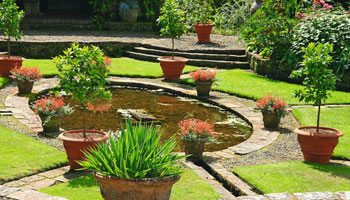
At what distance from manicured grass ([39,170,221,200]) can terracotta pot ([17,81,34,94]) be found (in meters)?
→ 6.04

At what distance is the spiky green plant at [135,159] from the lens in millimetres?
6133

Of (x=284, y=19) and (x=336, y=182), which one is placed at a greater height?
(x=284, y=19)

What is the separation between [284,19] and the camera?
55.1 ft

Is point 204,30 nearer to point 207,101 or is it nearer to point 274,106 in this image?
point 207,101

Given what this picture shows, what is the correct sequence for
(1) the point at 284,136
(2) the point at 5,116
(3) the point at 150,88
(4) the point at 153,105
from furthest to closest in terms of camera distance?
(3) the point at 150,88 → (4) the point at 153,105 → (2) the point at 5,116 → (1) the point at 284,136

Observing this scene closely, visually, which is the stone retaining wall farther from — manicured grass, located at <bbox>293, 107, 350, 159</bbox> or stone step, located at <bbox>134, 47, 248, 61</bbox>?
manicured grass, located at <bbox>293, 107, 350, 159</bbox>

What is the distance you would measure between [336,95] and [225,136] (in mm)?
4245

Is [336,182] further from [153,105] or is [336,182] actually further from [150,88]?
Result: [150,88]

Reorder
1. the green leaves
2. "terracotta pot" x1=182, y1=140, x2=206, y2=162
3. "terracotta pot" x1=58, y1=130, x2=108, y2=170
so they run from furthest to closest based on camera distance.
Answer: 1. the green leaves
2. "terracotta pot" x1=182, y1=140, x2=206, y2=162
3. "terracotta pot" x1=58, y1=130, x2=108, y2=170

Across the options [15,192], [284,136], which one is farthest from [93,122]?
[15,192]

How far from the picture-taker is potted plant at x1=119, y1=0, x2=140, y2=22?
23016mm

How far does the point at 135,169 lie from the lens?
6.16 meters

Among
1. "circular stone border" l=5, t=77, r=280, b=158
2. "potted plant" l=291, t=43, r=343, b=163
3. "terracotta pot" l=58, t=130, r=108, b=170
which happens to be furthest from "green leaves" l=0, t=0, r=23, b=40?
"potted plant" l=291, t=43, r=343, b=163

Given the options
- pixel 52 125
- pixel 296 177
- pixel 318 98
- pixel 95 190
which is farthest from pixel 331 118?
pixel 95 190
